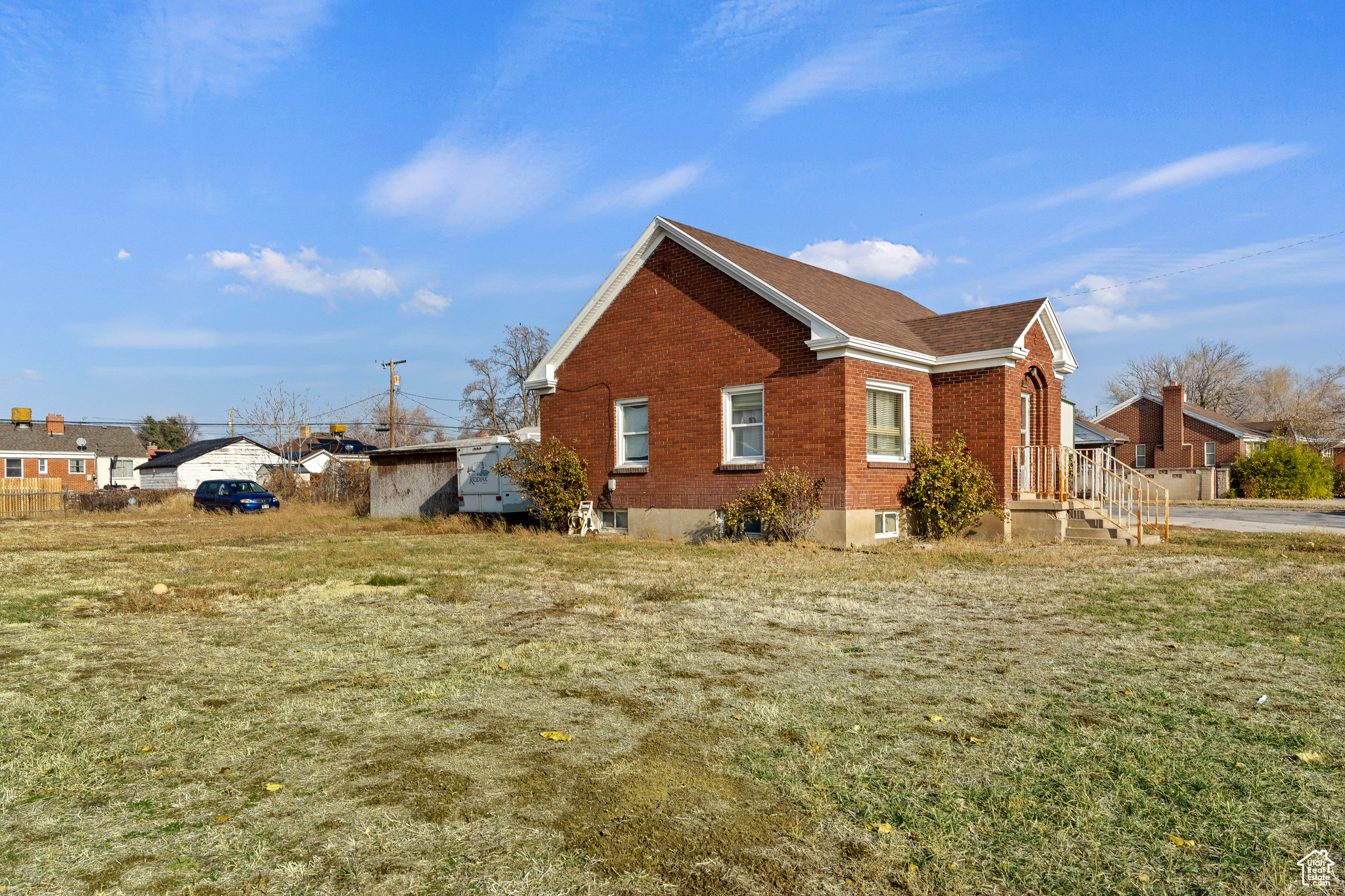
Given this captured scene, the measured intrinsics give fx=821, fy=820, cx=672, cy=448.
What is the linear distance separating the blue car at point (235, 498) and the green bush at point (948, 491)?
86.7 ft

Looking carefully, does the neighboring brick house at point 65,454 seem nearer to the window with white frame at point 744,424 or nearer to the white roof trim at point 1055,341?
the window with white frame at point 744,424

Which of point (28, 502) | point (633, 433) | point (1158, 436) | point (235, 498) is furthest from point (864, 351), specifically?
point (1158, 436)

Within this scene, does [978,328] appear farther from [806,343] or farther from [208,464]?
[208,464]

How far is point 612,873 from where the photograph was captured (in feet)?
10.1

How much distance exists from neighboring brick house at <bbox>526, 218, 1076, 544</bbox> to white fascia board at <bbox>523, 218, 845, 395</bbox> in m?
0.04

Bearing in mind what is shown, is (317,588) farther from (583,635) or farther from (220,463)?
(220,463)

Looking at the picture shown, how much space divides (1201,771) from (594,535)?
15.5 m

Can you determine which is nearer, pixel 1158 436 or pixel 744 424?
pixel 744 424

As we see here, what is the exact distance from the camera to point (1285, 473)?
41.8 metres

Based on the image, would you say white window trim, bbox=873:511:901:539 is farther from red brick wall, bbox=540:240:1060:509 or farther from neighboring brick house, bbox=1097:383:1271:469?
neighboring brick house, bbox=1097:383:1271:469

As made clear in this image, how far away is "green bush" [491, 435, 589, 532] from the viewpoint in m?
19.7

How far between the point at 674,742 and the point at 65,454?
A: 6667 centimetres

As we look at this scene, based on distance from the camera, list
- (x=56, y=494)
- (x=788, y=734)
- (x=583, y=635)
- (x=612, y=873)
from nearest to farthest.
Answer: (x=612, y=873) < (x=788, y=734) < (x=583, y=635) < (x=56, y=494)

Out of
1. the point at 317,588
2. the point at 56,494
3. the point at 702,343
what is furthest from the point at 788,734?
the point at 56,494
